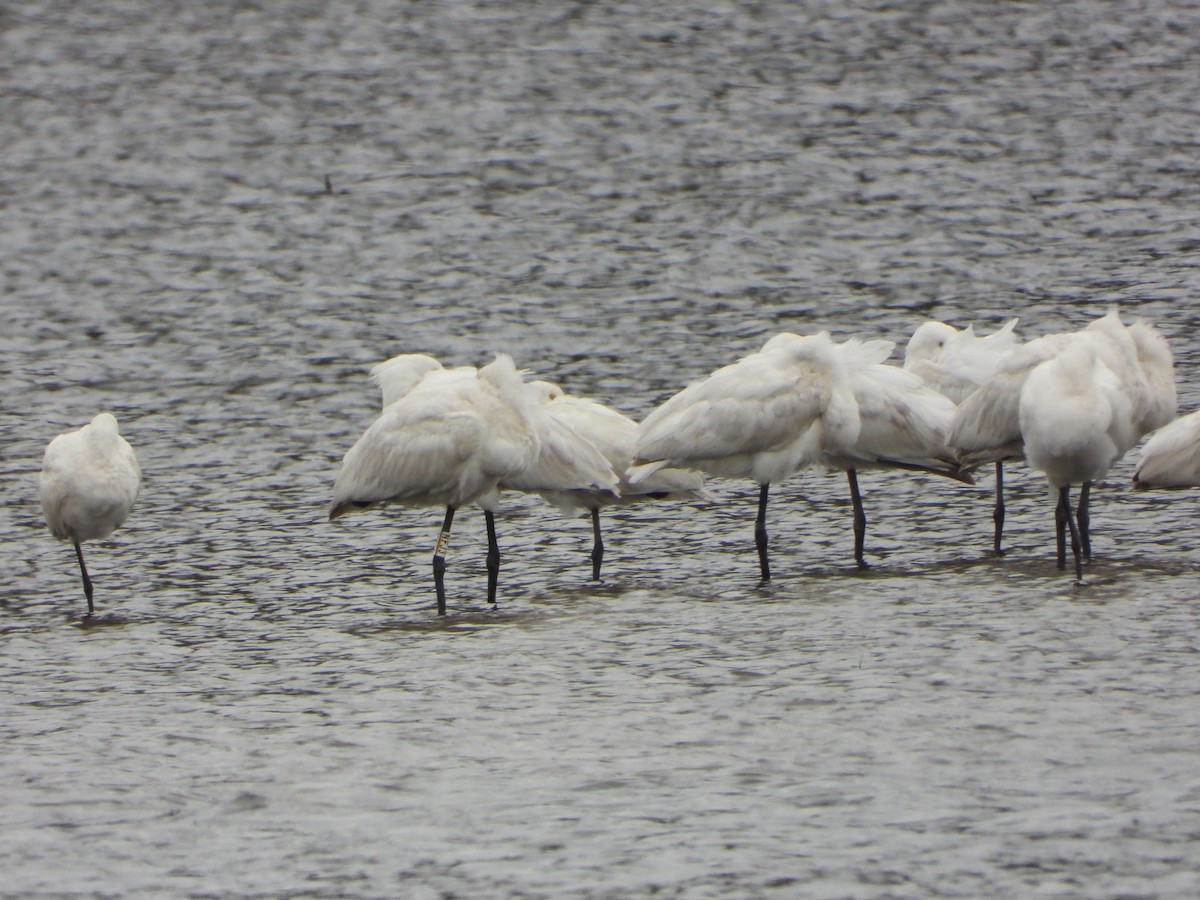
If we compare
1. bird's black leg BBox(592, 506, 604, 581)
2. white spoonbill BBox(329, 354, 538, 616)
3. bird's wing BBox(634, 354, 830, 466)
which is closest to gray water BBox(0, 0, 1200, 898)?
bird's black leg BBox(592, 506, 604, 581)

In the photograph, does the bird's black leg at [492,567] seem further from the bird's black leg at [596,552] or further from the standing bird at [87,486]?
the standing bird at [87,486]

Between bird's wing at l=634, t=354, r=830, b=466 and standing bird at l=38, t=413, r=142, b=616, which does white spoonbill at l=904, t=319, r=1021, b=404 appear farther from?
standing bird at l=38, t=413, r=142, b=616

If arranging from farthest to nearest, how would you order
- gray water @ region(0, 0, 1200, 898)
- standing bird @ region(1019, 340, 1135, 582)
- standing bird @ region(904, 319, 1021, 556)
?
standing bird @ region(904, 319, 1021, 556)
standing bird @ region(1019, 340, 1135, 582)
gray water @ region(0, 0, 1200, 898)

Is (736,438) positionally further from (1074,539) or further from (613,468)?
(1074,539)

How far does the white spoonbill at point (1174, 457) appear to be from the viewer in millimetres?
10586

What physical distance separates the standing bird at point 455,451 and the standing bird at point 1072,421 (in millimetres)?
2549

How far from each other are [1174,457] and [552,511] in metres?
3.98

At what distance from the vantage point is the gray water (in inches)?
257

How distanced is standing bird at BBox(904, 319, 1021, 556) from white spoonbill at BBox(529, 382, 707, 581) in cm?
160

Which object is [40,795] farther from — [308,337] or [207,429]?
[308,337]

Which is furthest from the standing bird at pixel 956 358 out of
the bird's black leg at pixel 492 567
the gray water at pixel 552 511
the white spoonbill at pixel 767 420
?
the bird's black leg at pixel 492 567

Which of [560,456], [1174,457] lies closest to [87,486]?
[560,456]

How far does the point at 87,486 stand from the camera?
35.3 ft

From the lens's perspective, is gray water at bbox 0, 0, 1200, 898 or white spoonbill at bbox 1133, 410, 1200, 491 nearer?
gray water at bbox 0, 0, 1200, 898
